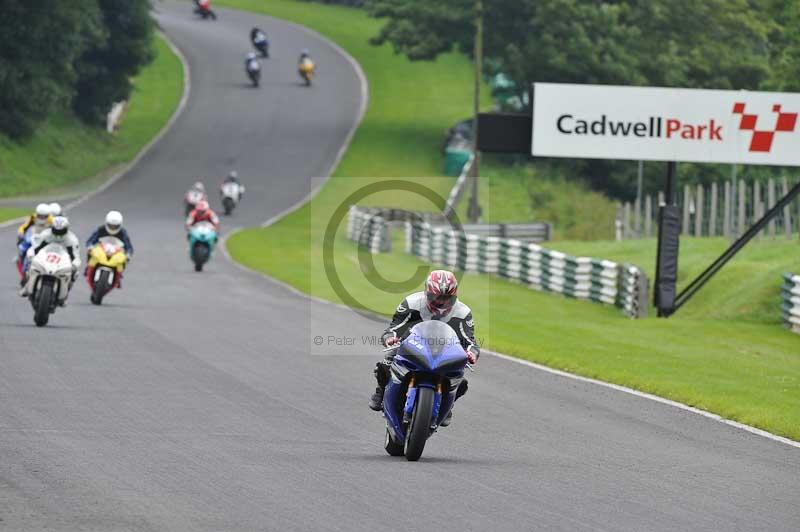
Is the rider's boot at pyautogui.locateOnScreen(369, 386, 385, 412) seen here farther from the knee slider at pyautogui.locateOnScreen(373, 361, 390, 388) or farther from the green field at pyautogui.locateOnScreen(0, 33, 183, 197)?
the green field at pyautogui.locateOnScreen(0, 33, 183, 197)

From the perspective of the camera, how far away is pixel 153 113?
7394 cm

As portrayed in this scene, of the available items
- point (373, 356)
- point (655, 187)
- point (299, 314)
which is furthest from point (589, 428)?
point (655, 187)

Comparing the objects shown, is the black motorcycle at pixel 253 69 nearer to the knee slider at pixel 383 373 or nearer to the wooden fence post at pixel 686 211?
the wooden fence post at pixel 686 211

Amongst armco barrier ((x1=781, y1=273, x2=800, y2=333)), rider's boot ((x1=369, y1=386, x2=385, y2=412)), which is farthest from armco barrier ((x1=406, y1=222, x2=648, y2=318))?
rider's boot ((x1=369, y1=386, x2=385, y2=412))

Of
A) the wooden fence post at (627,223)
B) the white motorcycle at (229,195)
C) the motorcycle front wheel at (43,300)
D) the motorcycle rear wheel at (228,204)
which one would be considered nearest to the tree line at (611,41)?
the wooden fence post at (627,223)

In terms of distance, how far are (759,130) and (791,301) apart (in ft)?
10.6

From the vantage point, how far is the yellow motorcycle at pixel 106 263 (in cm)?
2441

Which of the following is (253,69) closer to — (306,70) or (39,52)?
(306,70)

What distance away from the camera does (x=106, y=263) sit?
2441 centimetres

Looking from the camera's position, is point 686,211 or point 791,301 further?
point 686,211

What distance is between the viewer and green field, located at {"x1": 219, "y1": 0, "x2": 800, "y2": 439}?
18.8 metres

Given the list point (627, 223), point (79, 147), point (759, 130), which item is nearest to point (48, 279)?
point (759, 130)

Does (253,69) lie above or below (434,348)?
above

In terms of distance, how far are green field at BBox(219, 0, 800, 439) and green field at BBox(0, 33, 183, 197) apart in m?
8.98
